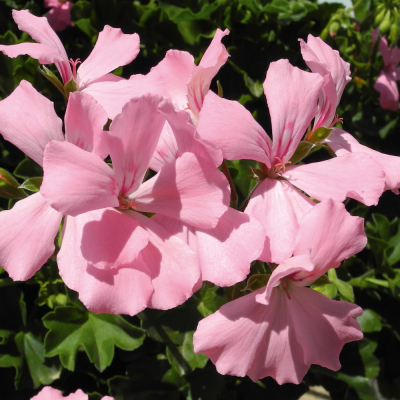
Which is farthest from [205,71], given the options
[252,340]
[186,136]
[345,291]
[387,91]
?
[387,91]

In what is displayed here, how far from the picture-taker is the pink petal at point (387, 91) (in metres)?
1.79

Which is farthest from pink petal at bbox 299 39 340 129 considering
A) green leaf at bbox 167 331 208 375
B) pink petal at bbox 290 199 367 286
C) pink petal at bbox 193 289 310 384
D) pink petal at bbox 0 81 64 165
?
green leaf at bbox 167 331 208 375

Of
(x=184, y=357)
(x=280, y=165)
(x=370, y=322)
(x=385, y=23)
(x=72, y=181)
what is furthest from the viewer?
(x=385, y=23)

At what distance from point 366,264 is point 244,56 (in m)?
0.91

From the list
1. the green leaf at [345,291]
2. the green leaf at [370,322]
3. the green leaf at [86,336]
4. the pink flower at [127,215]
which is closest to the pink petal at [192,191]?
the pink flower at [127,215]

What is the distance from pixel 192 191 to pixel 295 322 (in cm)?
30

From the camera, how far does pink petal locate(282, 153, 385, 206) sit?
0.73 meters

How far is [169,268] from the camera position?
698mm

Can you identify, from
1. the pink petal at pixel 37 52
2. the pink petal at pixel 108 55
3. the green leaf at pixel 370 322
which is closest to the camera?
the pink petal at pixel 37 52

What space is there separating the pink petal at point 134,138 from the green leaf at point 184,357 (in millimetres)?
666

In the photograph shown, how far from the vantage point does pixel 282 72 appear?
2.58 feet

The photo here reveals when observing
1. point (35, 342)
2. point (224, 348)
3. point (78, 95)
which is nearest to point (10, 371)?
A: point (35, 342)

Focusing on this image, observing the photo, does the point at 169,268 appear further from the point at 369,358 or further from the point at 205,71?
the point at 369,358

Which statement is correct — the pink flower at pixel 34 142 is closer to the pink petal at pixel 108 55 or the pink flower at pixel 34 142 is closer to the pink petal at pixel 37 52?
the pink petal at pixel 37 52
